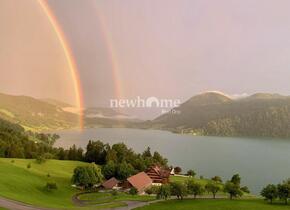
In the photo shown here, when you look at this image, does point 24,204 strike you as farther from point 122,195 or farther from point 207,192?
point 207,192

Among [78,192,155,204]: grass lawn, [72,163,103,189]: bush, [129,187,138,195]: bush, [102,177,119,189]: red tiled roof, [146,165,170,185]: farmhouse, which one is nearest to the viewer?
[78,192,155,204]: grass lawn

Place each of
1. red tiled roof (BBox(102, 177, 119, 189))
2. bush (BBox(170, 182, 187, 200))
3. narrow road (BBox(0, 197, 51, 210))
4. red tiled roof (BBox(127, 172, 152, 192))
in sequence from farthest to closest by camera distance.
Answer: red tiled roof (BBox(102, 177, 119, 189))
red tiled roof (BBox(127, 172, 152, 192))
bush (BBox(170, 182, 187, 200))
narrow road (BBox(0, 197, 51, 210))

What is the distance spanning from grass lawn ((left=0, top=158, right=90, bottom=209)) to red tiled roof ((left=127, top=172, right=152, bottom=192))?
1350cm

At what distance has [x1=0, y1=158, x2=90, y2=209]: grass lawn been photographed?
59219mm

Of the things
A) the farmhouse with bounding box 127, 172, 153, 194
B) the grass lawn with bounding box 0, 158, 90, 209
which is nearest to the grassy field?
the grass lawn with bounding box 0, 158, 90, 209

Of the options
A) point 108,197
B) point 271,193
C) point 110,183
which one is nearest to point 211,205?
point 271,193

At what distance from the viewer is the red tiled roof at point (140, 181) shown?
82681mm

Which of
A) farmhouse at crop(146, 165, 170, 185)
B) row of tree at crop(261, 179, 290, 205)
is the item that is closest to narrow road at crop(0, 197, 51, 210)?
row of tree at crop(261, 179, 290, 205)

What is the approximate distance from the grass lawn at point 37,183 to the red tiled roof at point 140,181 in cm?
1350

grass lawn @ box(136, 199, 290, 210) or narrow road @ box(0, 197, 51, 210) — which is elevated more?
narrow road @ box(0, 197, 51, 210)

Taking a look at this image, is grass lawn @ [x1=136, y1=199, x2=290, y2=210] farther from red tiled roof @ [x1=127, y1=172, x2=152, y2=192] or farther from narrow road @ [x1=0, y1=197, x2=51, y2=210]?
narrow road @ [x1=0, y1=197, x2=51, y2=210]

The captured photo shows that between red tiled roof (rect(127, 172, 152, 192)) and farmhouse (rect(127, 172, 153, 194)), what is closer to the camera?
farmhouse (rect(127, 172, 153, 194))

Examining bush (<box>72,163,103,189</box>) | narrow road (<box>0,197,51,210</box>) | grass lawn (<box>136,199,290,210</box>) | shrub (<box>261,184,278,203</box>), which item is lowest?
grass lawn (<box>136,199,290,210</box>)

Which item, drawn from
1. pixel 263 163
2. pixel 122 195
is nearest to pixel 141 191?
pixel 122 195
